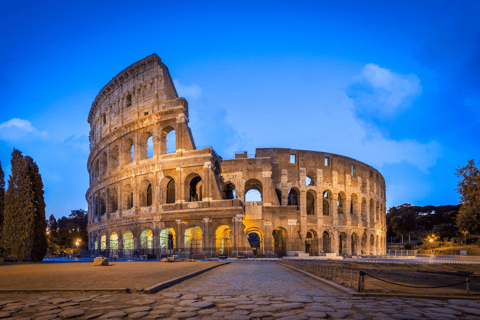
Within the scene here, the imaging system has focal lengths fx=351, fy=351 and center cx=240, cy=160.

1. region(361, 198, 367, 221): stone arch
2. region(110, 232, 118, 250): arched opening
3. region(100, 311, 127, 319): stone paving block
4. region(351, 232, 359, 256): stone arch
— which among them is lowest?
region(351, 232, 359, 256): stone arch

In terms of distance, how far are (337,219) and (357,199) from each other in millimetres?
4907

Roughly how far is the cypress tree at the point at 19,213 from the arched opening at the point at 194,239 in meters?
12.9

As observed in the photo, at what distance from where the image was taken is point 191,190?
1442 inches

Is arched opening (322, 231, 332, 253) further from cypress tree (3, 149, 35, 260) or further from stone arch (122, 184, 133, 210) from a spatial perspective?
cypress tree (3, 149, 35, 260)

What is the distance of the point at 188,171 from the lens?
32.9 metres

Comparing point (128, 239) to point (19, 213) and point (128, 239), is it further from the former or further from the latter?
point (19, 213)

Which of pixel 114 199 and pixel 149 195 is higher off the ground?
pixel 149 195

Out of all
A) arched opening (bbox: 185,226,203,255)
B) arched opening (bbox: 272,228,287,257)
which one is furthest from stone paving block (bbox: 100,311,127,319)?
arched opening (bbox: 272,228,287,257)

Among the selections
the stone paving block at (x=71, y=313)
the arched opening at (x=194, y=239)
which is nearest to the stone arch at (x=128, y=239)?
the arched opening at (x=194, y=239)

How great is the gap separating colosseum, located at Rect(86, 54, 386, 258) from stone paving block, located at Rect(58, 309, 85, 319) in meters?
23.1

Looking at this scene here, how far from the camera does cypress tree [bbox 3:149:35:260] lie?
23562mm

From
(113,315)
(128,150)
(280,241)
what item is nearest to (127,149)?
(128,150)

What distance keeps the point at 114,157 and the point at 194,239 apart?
47.6 feet

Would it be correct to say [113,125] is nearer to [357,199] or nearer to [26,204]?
A: [26,204]
